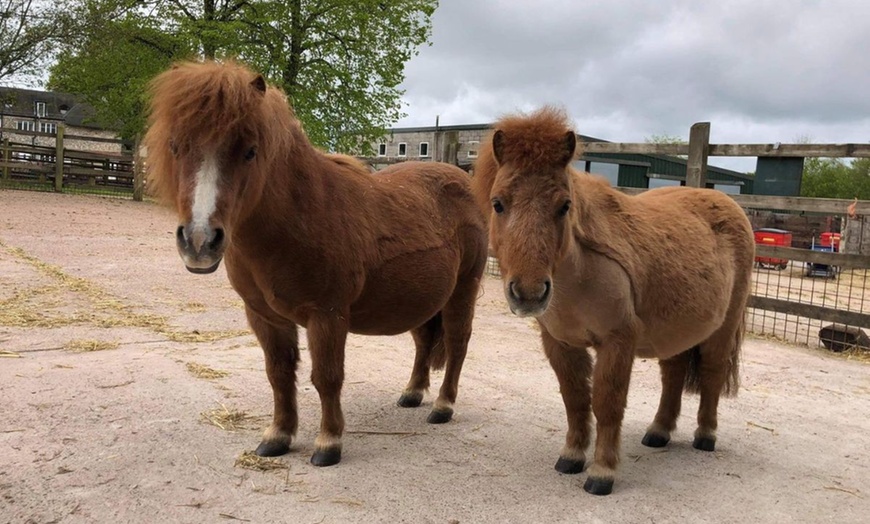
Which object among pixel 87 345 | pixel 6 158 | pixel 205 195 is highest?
pixel 6 158

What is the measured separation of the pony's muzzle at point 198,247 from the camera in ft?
7.98

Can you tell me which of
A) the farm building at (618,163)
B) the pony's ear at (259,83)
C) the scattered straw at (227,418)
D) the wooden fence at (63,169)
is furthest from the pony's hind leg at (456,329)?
the wooden fence at (63,169)

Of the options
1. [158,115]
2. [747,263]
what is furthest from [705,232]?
[158,115]

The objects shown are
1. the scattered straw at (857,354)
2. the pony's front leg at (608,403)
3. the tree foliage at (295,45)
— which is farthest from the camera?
the tree foliage at (295,45)

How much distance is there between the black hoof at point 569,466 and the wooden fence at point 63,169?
2046 centimetres

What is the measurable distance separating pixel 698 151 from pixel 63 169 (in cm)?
2144

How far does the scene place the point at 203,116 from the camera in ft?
8.64

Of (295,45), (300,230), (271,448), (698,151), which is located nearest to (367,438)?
(271,448)

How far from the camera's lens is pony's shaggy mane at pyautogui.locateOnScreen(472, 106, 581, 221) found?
2.79 meters

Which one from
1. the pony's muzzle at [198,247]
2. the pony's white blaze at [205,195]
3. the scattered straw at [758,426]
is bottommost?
the scattered straw at [758,426]

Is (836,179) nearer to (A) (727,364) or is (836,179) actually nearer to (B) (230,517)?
(A) (727,364)

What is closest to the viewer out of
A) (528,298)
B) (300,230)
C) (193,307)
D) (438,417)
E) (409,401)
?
(528,298)

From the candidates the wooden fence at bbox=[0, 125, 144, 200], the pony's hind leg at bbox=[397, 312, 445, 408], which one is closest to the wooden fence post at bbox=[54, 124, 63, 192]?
the wooden fence at bbox=[0, 125, 144, 200]

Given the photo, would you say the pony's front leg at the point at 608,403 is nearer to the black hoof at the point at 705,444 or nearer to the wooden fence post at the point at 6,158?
the black hoof at the point at 705,444
